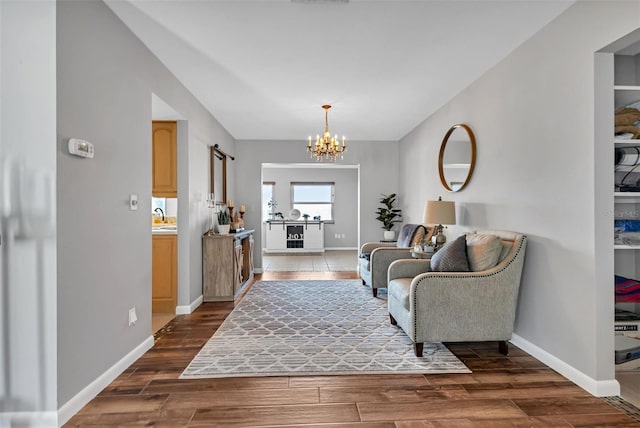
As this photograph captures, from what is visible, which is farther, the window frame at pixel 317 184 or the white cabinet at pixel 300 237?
the window frame at pixel 317 184

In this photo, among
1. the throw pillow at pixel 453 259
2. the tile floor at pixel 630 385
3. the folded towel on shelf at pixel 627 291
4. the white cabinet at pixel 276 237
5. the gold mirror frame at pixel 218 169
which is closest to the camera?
the tile floor at pixel 630 385

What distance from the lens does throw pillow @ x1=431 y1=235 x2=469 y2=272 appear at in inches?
107

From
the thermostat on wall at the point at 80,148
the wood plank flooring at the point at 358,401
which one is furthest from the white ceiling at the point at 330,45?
the wood plank flooring at the point at 358,401

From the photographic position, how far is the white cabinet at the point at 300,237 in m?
9.25

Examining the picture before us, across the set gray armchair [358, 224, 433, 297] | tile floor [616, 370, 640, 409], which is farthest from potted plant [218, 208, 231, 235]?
tile floor [616, 370, 640, 409]

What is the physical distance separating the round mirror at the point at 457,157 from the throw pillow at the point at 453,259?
1.10 metres

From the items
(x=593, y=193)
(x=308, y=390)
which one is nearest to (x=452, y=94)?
(x=593, y=193)

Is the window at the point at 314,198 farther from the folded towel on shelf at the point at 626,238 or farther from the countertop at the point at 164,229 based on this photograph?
the folded towel on shelf at the point at 626,238

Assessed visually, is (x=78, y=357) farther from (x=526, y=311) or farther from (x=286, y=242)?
(x=286, y=242)

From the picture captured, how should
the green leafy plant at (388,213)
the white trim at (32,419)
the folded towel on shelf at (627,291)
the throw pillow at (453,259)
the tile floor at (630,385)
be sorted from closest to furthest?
the white trim at (32,419) → the tile floor at (630,385) → the folded towel on shelf at (627,291) → the throw pillow at (453,259) → the green leafy plant at (388,213)

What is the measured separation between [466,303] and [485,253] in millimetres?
454

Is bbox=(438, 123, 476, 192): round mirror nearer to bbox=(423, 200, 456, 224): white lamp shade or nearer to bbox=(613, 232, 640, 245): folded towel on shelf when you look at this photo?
bbox=(423, 200, 456, 224): white lamp shade

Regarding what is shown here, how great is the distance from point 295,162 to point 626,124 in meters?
4.87

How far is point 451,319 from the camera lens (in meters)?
2.54
